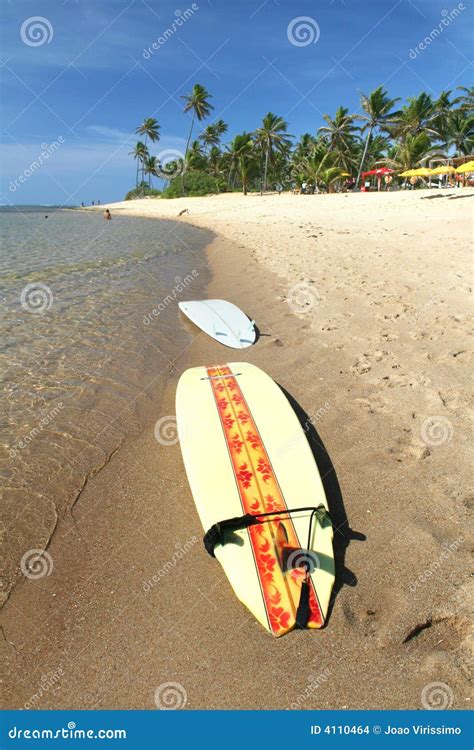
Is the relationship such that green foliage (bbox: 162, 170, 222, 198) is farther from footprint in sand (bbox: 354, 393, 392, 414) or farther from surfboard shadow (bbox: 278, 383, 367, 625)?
surfboard shadow (bbox: 278, 383, 367, 625)

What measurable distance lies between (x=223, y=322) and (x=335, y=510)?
5520 mm

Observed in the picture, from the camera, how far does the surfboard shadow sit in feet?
11.3

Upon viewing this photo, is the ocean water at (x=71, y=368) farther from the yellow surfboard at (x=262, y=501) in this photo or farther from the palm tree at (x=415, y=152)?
the palm tree at (x=415, y=152)

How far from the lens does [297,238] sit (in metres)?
16.6

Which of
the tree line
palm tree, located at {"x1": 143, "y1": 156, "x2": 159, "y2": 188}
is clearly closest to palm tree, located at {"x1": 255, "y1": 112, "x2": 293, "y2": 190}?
the tree line

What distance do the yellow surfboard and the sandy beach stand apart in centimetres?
20

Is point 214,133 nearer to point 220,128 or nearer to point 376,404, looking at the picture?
point 220,128

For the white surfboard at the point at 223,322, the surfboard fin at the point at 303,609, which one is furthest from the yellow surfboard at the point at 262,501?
the white surfboard at the point at 223,322

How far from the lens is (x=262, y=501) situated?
3.90m

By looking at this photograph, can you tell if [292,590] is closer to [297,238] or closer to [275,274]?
[275,274]

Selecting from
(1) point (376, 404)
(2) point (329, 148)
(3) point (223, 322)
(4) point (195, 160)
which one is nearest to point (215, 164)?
(4) point (195, 160)

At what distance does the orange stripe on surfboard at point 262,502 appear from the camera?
3152mm

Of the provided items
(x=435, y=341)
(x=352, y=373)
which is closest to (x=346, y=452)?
(x=352, y=373)
